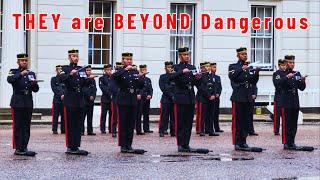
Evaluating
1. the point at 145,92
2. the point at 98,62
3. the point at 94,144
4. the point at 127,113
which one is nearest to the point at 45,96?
the point at 98,62

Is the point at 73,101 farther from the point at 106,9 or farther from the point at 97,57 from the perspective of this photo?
the point at 106,9

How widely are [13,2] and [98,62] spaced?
4.33m

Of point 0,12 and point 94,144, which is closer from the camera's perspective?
point 94,144

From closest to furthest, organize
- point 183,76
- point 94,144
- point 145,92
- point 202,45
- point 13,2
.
Answer: 1. point 183,76
2. point 94,144
3. point 145,92
4. point 13,2
5. point 202,45

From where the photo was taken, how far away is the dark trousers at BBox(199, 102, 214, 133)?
931 inches

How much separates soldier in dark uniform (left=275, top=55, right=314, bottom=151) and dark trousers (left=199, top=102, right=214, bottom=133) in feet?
15.7

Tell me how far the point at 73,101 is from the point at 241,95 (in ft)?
11.1

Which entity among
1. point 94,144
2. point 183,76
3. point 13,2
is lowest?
point 94,144

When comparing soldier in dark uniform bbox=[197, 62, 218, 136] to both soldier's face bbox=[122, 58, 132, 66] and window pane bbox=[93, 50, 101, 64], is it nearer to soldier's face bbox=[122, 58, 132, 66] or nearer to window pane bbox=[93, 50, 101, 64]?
soldier's face bbox=[122, 58, 132, 66]

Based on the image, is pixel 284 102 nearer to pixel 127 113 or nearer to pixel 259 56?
pixel 127 113

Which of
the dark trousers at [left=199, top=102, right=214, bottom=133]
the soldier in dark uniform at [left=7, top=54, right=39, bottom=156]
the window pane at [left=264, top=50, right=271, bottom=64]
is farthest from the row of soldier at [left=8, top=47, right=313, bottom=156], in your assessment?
the window pane at [left=264, top=50, right=271, bottom=64]

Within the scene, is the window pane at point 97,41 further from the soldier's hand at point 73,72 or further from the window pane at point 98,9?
the soldier's hand at point 73,72

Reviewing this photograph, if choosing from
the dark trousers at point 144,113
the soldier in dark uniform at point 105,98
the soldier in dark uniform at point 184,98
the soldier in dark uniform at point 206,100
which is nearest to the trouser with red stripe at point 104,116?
the soldier in dark uniform at point 105,98

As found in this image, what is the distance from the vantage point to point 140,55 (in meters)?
31.7
